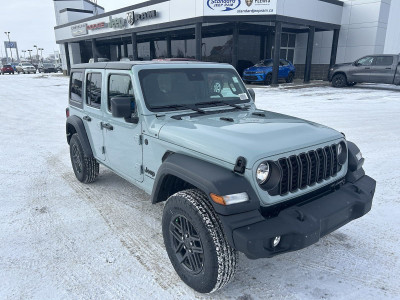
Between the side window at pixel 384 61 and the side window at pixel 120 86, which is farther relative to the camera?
the side window at pixel 384 61

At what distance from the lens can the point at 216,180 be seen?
89.2 inches

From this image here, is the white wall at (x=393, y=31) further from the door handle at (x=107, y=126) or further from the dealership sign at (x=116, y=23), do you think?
the door handle at (x=107, y=126)

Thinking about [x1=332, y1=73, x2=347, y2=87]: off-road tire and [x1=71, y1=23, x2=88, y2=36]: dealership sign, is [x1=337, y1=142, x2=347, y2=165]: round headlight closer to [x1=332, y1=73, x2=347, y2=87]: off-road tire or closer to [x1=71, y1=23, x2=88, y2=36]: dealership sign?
[x1=332, y1=73, x2=347, y2=87]: off-road tire

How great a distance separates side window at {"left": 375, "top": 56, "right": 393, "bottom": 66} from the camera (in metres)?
16.0

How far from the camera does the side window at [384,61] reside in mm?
15969

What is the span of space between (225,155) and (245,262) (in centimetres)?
124

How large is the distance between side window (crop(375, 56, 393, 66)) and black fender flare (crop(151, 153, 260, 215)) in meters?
17.1

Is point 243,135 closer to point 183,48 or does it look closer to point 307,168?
point 307,168

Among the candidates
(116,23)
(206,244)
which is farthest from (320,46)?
(206,244)

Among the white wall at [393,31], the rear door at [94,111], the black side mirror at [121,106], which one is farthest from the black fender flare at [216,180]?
the white wall at [393,31]

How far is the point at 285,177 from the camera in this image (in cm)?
245

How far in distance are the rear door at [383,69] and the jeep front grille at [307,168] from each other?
1604 centimetres

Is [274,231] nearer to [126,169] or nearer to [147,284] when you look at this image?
[147,284]

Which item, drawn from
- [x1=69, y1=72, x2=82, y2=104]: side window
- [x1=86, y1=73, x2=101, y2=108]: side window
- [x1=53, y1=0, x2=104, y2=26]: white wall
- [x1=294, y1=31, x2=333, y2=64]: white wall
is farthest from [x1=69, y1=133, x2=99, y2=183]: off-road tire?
[x1=53, y1=0, x2=104, y2=26]: white wall
